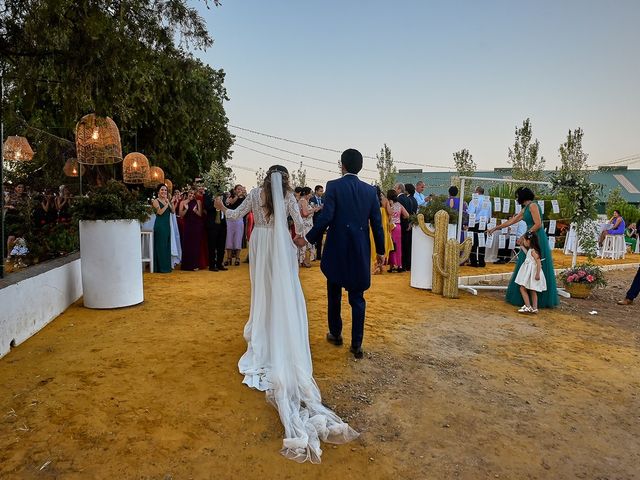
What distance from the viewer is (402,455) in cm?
293

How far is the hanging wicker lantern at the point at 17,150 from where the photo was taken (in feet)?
18.9

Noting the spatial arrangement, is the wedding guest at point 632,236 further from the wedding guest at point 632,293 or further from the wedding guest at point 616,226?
the wedding guest at point 632,293

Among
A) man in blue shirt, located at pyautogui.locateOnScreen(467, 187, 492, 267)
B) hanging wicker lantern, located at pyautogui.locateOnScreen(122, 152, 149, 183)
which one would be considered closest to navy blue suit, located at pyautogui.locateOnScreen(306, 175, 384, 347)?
man in blue shirt, located at pyautogui.locateOnScreen(467, 187, 492, 267)

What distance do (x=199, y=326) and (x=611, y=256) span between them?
16.7m

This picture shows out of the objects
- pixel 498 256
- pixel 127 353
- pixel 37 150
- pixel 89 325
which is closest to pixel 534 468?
pixel 127 353

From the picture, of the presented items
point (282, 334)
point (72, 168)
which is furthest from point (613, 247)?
point (72, 168)

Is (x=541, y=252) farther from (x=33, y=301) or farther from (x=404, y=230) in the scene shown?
(x=33, y=301)

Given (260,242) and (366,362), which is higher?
(260,242)

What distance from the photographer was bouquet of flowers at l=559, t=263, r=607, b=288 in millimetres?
8520

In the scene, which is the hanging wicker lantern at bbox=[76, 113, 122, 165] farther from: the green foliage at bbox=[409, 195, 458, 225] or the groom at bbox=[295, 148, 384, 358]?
the green foliage at bbox=[409, 195, 458, 225]

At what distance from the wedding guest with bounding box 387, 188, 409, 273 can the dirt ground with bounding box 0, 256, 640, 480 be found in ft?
15.0

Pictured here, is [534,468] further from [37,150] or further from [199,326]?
[37,150]

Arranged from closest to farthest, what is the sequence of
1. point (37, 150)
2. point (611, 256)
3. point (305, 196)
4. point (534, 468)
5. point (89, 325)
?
point (534, 468) < point (89, 325) < point (37, 150) < point (305, 196) < point (611, 256)

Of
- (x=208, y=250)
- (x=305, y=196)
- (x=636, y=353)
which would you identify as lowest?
(x=636, y=353)
